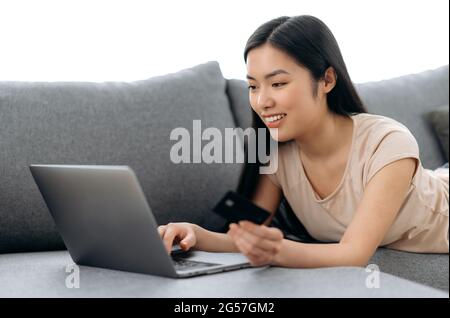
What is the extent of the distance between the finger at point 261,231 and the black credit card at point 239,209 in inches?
1.1

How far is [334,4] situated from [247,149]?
1096mm

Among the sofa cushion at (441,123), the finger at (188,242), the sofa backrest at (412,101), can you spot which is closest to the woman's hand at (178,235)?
the finger at (188,242)

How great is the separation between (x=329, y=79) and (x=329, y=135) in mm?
148

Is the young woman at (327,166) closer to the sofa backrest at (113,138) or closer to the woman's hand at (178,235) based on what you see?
the woman's hand at (178,235)

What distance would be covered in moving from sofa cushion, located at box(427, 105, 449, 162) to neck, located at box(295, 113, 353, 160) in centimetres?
67

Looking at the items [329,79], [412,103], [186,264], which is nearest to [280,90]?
[329,79]

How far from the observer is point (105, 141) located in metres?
1.71

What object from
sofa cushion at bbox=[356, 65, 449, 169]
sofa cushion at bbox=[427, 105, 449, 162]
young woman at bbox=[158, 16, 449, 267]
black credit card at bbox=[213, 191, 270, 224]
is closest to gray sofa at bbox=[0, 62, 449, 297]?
young woman at bbox=[158, 16, 449, 267]

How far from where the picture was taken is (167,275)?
3.88ft

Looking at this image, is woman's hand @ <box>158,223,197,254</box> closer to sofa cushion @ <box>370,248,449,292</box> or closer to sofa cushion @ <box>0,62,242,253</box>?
sofa cushion @ <box>0,62,242,253</box>

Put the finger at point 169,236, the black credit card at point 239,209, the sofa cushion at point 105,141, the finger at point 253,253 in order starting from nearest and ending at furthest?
the black credit card at point 239,209 → the finger at point 253,253 → the finger at point 169,236 → the sofa cushion at point 105,141

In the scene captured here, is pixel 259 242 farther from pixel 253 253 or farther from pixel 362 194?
pixel 362 194

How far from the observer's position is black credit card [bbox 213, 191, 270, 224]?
1044mm

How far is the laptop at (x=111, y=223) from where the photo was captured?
1104 millimetres
